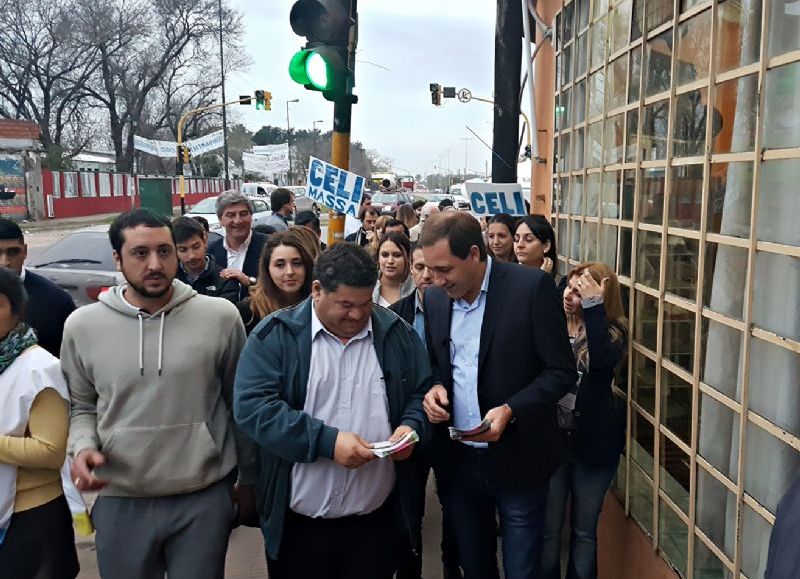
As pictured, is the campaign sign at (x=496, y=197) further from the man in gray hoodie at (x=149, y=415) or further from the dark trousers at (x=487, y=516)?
the man in gray hoodie at (x=149, y=415)

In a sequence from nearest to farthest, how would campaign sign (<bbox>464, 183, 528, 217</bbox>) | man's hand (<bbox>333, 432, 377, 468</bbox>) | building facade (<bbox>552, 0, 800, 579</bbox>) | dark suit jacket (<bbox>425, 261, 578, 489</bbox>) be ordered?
building facade (<bbox>552, 0, 800, 579</bbox>) < man's hand (<bbox>333, 432, 377, 468</bbox>) < dark suit jacket (<bbox>425, 261, 578, 489</bbox>) < campaign sign (<bbox>464, 183, 528, 217</bbox>)

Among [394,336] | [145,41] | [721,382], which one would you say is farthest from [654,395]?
[145,41]

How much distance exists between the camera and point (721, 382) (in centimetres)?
243

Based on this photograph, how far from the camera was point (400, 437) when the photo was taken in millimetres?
2285

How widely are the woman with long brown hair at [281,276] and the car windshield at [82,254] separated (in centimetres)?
508

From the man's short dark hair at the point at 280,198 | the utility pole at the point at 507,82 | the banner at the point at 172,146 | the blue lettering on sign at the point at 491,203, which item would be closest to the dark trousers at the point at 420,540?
the blue lettering on sign at the point at 491,203

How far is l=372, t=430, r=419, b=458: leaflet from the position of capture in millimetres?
2215

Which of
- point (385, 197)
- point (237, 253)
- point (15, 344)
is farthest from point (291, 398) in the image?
point (385, 197)

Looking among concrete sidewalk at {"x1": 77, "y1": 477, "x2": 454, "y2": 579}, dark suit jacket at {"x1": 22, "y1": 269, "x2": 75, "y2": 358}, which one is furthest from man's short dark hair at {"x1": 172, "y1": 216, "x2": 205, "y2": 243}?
concrete sidewalk at {"x1": 77, "y1": 477, "x2": 454, "y2": 579}

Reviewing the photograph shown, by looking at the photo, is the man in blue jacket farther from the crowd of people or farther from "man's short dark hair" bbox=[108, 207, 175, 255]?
"man's short dark hair" bbox=[108, 207, 175, 255]

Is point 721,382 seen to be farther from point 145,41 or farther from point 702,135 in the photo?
point 145,41

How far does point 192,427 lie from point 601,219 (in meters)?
2.44

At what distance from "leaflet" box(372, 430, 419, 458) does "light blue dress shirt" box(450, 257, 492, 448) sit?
52 cm

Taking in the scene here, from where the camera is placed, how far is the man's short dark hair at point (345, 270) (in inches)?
90.4
